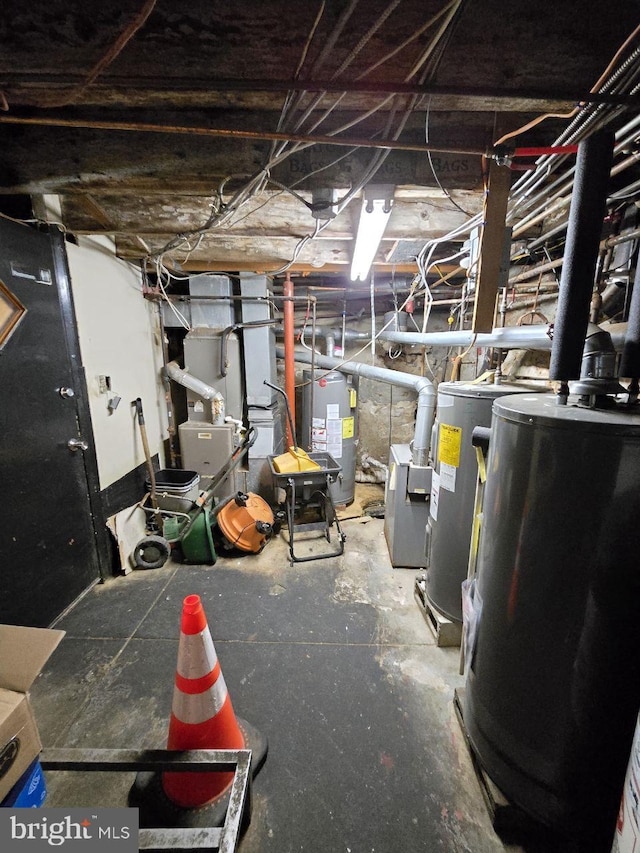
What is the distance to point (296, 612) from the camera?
213cm

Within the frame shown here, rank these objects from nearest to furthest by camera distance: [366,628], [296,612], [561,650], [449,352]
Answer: [561,650], [366,628], [296,612], [449,352]

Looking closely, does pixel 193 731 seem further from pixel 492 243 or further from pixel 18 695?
pixel 492 243

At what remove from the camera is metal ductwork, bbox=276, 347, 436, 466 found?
2545 millimetres

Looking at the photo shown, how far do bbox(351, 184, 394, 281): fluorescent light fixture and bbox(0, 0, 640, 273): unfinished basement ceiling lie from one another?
0.33 feet

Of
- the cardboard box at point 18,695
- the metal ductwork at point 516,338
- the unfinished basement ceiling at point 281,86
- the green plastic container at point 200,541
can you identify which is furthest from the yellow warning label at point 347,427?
the cardboard box at point 18,695

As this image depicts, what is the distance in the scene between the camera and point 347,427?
3.70 metres

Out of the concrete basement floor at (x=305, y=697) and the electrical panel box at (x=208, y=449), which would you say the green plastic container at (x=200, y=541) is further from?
the electrical panel box at (x=208, y=449)

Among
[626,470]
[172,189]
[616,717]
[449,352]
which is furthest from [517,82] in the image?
[449,352]

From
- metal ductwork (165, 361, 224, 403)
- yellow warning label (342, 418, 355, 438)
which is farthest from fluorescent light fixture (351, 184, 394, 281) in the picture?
metal ductwork (165, 361, 224, 403)

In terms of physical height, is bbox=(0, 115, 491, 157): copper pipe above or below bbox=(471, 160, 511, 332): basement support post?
Answer: above

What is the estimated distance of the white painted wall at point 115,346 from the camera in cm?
230

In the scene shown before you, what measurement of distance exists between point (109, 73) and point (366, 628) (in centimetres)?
273

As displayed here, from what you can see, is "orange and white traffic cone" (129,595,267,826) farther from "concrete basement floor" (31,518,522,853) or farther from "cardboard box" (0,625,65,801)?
"cardboard box" (0,625,65,801)

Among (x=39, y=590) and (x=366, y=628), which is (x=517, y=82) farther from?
(x=39, y=590)
